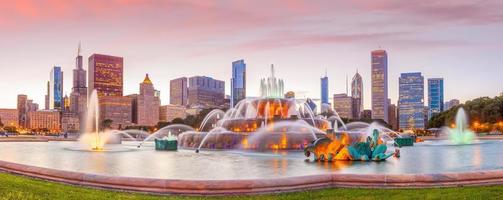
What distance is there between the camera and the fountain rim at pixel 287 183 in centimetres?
1140

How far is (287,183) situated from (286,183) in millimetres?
25

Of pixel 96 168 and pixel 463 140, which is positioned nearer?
pixel 96 168

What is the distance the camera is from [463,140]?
163ft

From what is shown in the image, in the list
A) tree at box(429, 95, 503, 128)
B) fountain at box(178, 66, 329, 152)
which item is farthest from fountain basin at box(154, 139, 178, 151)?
tree at box(429, 95, 503, 128)

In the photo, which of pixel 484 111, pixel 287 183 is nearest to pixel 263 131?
pixel 287 183

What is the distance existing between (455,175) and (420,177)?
0.86m

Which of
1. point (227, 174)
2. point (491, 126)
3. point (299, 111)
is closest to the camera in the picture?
point (227, 174)

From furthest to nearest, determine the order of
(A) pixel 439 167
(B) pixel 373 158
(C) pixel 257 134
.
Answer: (C) pixel 257 134 < (B) pixel 373 158 < (A) pixel 439 167

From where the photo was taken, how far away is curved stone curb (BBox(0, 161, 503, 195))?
37.4 feet

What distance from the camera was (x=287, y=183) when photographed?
459 inches

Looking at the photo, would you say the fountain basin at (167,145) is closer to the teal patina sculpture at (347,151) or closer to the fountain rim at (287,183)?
the teal patina sculpture at (347,151)

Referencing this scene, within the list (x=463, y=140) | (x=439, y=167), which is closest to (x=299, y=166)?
(x=439, y=167)

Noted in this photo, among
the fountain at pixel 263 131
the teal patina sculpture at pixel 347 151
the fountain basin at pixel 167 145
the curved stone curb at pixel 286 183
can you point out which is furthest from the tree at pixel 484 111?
the curved stone curb at pixel 286 183

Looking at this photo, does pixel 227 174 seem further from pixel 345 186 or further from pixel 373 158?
pixel 373 158
